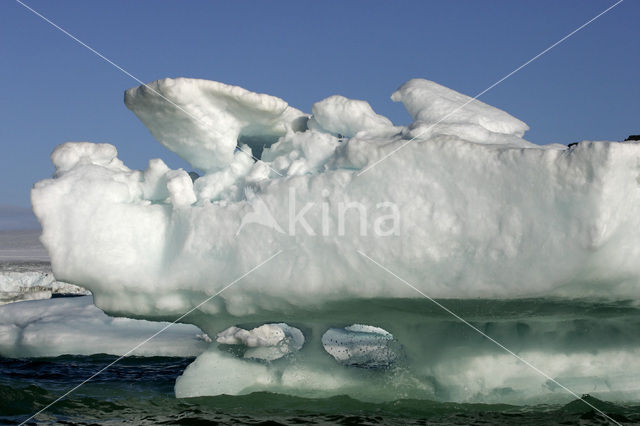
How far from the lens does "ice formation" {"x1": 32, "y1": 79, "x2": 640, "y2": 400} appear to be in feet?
17.5

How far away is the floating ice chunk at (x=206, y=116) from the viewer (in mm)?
6934

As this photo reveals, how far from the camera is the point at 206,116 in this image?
23.6 feet

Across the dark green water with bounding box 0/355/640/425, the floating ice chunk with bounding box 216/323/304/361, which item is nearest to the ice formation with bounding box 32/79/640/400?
→ the floating ice chunk with bounding box 216/323/304/361

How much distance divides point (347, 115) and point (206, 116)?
56.5 inches

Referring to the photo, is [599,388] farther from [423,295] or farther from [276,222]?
[276,222]

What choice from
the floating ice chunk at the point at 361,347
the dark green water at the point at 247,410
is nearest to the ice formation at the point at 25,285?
the floating ice chunk at the point at 361,347

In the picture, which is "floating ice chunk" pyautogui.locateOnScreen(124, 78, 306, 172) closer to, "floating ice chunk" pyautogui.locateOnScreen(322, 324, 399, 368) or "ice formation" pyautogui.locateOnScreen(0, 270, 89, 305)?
"floating ice chunk" pyautogui.locateOnScreen(322, 324, 399, 368)

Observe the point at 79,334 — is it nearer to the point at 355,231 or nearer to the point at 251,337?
the point at 251,337

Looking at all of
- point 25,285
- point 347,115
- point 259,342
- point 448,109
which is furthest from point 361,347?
point 25,285

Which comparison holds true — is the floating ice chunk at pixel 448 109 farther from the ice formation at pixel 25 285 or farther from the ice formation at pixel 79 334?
the ice formation at pixel 25 285

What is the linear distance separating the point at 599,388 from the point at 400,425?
6.76 ft

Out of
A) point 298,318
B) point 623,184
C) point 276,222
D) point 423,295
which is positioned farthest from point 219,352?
point 623,184

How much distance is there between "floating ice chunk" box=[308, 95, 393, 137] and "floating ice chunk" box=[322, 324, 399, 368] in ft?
7.47

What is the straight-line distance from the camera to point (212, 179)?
7.32m
